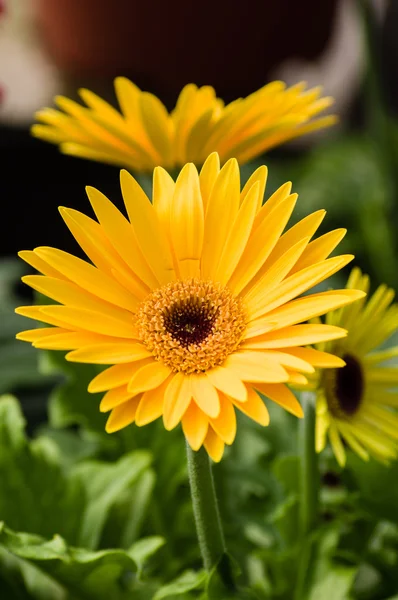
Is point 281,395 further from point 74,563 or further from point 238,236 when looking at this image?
point 74,563

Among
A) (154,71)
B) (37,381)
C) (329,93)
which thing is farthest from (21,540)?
(329,93)

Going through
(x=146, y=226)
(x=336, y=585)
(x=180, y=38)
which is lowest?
(x=336, y=585)

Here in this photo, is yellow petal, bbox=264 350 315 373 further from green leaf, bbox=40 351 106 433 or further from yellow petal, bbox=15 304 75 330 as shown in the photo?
green leaf, bbox=40 351 106 433

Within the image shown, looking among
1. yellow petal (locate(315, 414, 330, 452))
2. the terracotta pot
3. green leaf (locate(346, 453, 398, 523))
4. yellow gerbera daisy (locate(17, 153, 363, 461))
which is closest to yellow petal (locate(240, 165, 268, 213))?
yellow gerbera daisy (locate(17, 153, 363, 461))

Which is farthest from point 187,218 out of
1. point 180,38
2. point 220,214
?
point 180,38

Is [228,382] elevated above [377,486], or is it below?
above

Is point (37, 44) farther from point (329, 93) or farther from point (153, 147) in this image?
point (153, 147)
